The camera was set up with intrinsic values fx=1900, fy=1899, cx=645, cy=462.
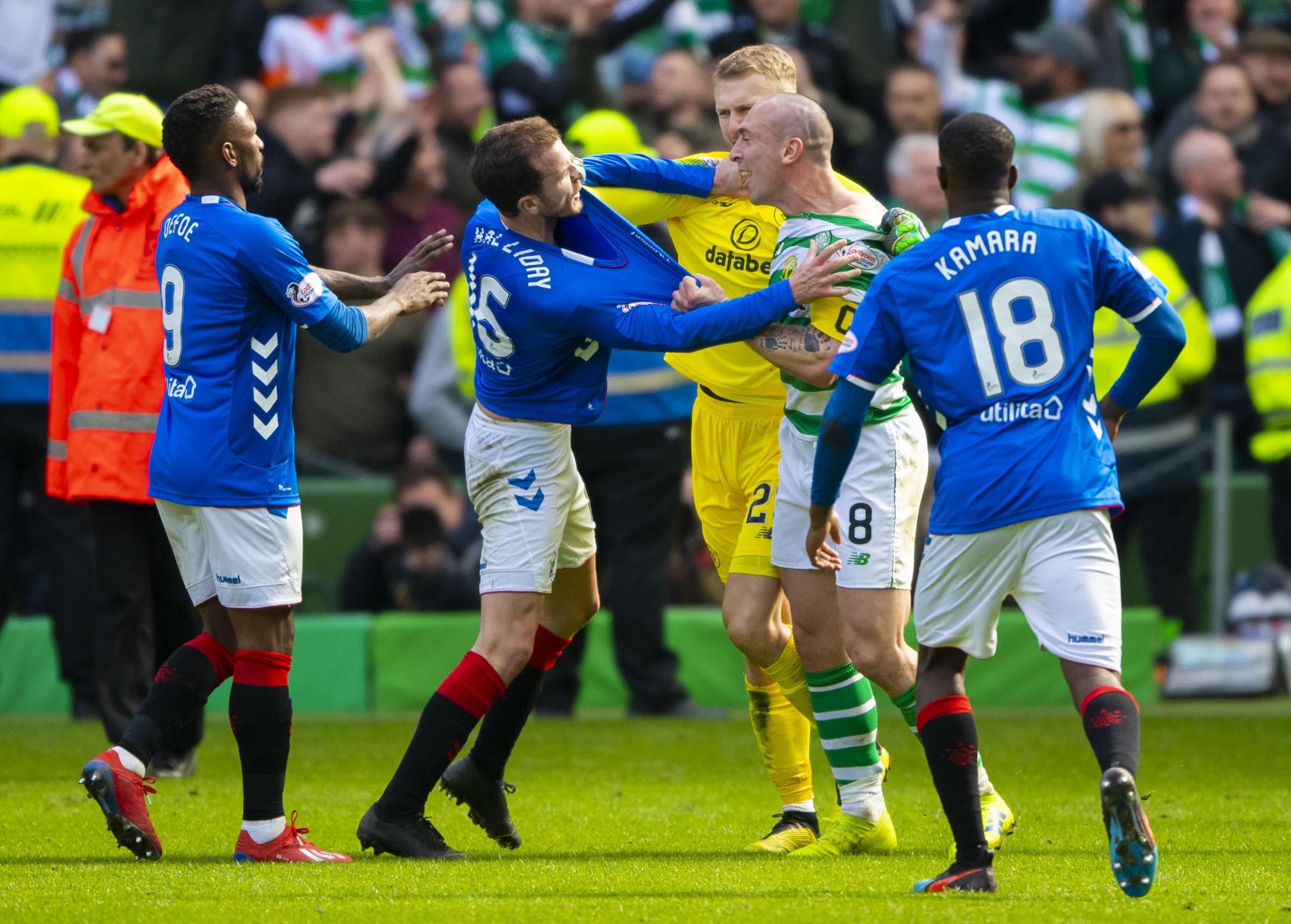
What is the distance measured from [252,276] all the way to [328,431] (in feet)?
21.7

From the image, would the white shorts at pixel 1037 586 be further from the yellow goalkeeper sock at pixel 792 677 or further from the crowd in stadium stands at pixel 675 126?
the crowd in stadium stands at pixel 675 126

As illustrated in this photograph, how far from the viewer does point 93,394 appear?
Result: 7.42 metres

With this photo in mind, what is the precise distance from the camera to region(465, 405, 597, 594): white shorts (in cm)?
593

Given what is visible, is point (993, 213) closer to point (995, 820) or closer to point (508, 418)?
point (508, 418)

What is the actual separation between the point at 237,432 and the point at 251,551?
0.36 metres

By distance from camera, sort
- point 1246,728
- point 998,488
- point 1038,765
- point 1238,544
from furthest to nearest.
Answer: point 1238,544
point 1246,728
point 1038,765
point 998,488

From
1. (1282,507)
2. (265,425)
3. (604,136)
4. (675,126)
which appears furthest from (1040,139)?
(265,425)

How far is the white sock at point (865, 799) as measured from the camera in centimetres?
602

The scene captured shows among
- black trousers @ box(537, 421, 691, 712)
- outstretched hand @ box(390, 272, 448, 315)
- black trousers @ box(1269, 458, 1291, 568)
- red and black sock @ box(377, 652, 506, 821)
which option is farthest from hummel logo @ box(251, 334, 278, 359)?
black trousers @ box(1269, 458, 1291, 568)

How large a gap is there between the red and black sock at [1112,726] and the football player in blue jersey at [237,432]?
2.35m

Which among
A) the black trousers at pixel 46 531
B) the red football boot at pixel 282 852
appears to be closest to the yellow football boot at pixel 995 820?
the red football boot at pixel 282 852

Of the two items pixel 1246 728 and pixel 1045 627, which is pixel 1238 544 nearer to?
pixel 1246 728

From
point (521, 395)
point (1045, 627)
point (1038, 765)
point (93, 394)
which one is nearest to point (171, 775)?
point (93, 394)

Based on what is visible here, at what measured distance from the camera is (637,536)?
33.1 feet
